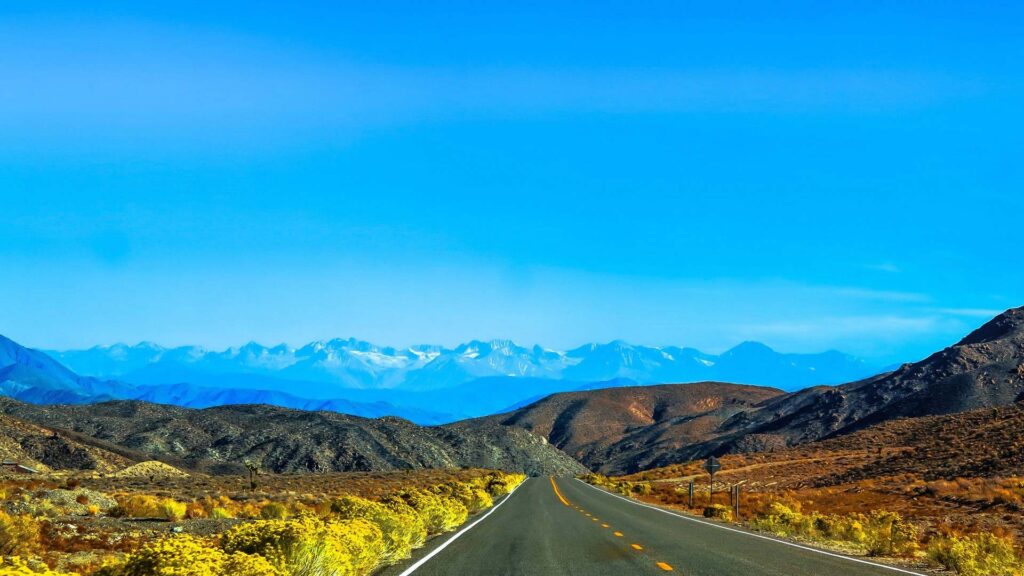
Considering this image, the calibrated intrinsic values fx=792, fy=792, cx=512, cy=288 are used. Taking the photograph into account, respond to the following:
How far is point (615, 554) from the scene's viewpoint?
1548 centimetres

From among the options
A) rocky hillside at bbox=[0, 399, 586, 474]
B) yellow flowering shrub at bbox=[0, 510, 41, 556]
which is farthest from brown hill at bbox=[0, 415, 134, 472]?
yellow flowering shrub at bbox=[0, 510, 41, 556]

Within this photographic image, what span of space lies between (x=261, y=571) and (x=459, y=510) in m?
19.2

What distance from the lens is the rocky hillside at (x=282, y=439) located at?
10344 centimetres

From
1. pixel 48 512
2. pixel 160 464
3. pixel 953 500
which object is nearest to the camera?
pixel 48 512

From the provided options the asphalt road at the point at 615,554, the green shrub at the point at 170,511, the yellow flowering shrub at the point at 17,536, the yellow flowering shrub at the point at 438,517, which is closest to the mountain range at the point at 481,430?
the asphalt road at the point at 615,554

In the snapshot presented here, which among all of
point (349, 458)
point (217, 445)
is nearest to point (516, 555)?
point (349, 458)

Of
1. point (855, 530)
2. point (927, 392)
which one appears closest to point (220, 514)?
point (855, 530)

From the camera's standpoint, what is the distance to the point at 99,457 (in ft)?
262

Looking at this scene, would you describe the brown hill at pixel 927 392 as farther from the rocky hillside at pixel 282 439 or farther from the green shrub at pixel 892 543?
the green shrub at pixel 892 543

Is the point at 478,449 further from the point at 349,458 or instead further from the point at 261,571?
the point at 261,571

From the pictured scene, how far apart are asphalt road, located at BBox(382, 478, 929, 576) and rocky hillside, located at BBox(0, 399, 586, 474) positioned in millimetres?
80130

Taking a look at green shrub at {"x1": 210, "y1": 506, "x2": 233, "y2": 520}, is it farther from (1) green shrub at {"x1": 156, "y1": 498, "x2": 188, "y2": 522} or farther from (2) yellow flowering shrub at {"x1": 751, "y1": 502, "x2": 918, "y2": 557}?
(2) yellow flowering shrub at {"x1": 751, "y1": 502, "x2": 918, "y2": 557}

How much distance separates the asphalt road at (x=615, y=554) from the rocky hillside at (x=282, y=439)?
80130 mm

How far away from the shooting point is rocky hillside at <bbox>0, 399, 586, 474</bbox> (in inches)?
4072
